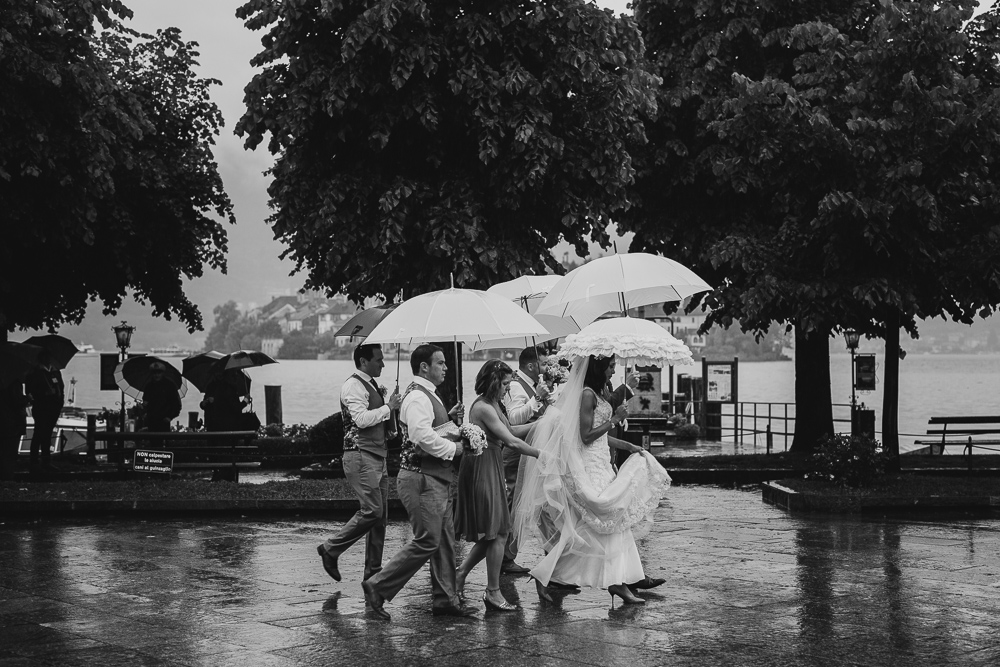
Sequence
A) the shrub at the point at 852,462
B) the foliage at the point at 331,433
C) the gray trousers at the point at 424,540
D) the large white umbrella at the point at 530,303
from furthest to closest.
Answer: the foliage at the point at 331,433, the shrub at the point at 852,462, the large white umbrella at the point at 530,303, the gray trousers at the point at 424,540

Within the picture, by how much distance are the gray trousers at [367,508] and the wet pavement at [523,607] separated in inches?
13.2

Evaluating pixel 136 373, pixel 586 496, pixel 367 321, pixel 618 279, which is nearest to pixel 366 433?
pixel 586 496

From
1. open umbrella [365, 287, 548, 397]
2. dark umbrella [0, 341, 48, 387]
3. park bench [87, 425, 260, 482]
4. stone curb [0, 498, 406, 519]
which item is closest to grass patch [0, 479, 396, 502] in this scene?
stone curb [0, 498, 406, 519]

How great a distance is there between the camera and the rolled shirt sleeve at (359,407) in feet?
31.8

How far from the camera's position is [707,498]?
17812mm

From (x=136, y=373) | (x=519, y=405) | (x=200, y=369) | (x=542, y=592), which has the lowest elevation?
(x=542, y=592)

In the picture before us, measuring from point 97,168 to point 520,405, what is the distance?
41.4 ft

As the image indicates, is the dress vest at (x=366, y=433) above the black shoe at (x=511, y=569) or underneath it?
above

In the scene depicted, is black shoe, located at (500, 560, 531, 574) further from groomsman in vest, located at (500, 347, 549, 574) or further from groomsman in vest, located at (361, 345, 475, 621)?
groomsman in vest, located at (361, 345, 475, 621)

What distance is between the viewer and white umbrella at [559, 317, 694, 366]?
377 inches

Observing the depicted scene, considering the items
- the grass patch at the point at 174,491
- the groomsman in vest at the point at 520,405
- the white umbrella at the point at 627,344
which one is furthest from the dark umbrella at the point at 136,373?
the white umbrella at the point at 627,344

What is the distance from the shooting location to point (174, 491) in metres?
16.8

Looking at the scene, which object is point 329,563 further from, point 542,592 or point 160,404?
point 160,404

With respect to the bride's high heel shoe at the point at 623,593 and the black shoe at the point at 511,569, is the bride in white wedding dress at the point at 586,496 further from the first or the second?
the black shoe at the point at 511,569
